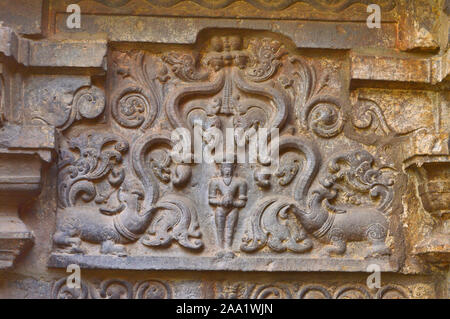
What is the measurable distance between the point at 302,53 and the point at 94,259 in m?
1.68

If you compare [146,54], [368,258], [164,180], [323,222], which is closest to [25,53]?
[146,54]

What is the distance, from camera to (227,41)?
408 cm

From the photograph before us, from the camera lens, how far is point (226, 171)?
3916 millimetres

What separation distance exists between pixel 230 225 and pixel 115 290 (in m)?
0.73

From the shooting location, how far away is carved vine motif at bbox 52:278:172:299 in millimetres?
3807

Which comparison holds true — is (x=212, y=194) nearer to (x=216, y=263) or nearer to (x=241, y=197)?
(x=241, y=197)

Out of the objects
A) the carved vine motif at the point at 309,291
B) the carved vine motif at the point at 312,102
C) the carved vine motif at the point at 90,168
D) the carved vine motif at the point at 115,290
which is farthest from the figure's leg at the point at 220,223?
the carved vine motif at the point at 312,102

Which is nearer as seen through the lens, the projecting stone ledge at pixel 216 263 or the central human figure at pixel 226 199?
the projecting stone ledge at pixel 216 263

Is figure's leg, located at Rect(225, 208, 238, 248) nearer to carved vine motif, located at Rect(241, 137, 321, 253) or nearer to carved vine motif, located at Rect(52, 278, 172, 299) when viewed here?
carved vine motif, located at Rect(241, 137, 321, 253)

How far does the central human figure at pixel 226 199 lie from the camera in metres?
3.88

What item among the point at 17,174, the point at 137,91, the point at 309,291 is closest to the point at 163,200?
the point at 137,91

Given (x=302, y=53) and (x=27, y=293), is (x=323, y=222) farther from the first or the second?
(x=27, y=293)

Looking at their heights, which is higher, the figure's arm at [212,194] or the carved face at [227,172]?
the carved face at [227,172]

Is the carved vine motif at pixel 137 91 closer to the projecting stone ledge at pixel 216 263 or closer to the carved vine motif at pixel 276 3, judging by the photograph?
the carved vine motif at pixel 276 3
